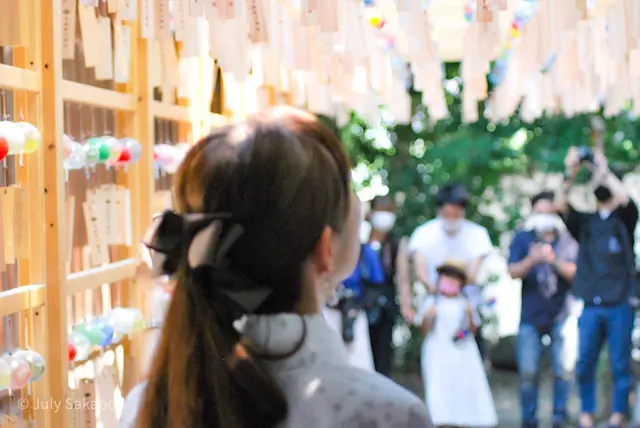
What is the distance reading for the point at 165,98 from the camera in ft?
11.5

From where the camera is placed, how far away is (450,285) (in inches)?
199

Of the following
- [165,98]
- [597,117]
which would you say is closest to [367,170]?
[597,117]

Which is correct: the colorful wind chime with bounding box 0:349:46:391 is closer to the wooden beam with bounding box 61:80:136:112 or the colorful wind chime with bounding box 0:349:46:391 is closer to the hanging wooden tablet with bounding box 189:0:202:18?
the wooden beam with bounding box 61:80:136:112

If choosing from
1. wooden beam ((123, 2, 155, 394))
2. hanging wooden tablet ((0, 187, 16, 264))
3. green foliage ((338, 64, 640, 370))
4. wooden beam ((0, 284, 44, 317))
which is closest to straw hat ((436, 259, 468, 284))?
wooden beam ((123, 2, 155, 394))

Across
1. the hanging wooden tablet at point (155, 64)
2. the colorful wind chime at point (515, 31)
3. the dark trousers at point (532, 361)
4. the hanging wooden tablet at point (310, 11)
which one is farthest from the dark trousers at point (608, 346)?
the hanging wooden tablet at point (310, 11)

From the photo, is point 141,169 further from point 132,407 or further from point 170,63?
point 132,407

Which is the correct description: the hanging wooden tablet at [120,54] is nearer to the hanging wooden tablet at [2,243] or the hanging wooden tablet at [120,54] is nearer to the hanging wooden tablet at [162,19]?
the hanging wooden tablet at [162,19]

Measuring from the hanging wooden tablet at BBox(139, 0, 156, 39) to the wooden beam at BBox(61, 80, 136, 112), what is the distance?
11.7 inches

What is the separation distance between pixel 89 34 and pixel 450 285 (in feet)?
9.50

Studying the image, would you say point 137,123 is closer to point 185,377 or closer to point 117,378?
point 117,378

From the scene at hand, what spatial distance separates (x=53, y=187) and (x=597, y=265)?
3293 mm

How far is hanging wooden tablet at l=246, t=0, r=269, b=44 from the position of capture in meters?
2.41

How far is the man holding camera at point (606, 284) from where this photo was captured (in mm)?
5000

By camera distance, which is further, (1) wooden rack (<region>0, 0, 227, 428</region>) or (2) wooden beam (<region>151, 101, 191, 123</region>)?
(2) wooden beam (<region>151, 101, 191, 123</region>)
